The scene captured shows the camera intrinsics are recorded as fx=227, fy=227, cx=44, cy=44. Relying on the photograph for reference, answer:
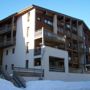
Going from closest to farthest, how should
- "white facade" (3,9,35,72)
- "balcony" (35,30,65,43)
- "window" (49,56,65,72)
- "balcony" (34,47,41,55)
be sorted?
"balcony" (34,47,41,55) < "balcony" (35,30,65,43) < "window" (49,56,65,72) < "white facade" (3,9,35,72)

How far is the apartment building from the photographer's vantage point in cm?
3853

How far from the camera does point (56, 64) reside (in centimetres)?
4353

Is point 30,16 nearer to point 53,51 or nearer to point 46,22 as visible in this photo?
point 46,22

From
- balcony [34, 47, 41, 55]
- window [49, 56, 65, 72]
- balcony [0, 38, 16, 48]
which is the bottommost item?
window [49, 56, 65, 72]

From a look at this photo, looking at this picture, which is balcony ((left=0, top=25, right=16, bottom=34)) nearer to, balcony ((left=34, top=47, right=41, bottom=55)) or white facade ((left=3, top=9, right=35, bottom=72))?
white facade ((left=3, top=9, right=35, bottom=72))

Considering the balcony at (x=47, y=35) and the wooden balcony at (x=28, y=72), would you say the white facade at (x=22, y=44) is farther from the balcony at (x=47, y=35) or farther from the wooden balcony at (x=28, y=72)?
the wooden balcony at (x=28, y=72)

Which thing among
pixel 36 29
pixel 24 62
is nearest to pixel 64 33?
pixel 36 29

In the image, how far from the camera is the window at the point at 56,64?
40.0 metres

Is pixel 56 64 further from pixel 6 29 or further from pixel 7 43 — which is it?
pixel 6 29

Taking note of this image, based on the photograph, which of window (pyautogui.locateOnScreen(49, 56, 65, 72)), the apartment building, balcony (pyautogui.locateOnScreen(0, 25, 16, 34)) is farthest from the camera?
balcony (pyautogui.locateOnScreen(0, 25, 16, 34))

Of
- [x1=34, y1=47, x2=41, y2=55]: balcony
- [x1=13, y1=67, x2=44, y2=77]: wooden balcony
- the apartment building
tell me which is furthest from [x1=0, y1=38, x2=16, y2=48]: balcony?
[x1=13, y1=67, x2=44, y2=77]: wooden balcony

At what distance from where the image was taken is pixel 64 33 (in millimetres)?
48688

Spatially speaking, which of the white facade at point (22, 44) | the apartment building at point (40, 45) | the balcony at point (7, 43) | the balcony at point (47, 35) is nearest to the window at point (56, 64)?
the apartment building at point (40, 45)

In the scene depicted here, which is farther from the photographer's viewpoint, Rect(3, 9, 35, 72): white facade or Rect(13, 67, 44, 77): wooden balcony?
Rect(3, 9, 35, 72): white facade
